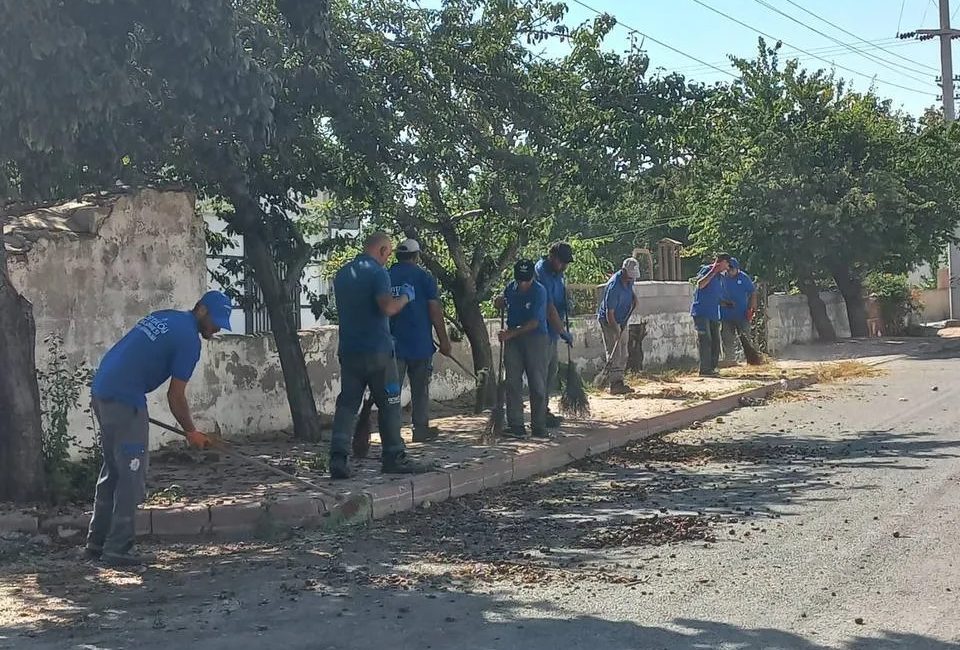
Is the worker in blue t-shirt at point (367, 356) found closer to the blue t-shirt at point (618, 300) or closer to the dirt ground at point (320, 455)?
the dirt ground at point (320, 455)

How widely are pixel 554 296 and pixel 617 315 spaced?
11.8 ft

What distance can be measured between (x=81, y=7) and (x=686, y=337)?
14399 millimetres

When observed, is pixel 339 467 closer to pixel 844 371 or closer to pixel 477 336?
pixel 477 336

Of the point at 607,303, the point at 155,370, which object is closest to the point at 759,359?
the point at 607,303

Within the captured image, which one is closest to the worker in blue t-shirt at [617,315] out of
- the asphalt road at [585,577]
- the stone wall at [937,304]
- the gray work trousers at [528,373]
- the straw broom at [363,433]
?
the gray work trousers at [528,373]

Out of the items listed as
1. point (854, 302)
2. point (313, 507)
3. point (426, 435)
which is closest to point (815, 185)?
point (854, 302)

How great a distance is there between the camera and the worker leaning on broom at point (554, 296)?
10.7 meters

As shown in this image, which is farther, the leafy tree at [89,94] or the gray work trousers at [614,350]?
the gray work trousers at [614,350]

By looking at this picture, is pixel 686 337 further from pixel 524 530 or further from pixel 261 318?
pixel 524 530

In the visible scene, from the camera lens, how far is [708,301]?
16.2 metres

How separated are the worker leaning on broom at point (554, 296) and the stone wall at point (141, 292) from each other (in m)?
2.43

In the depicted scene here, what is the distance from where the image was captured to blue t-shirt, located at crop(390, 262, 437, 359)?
9.86 metres

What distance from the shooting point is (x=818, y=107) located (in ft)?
79.4

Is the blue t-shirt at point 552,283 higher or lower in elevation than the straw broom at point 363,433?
higher
